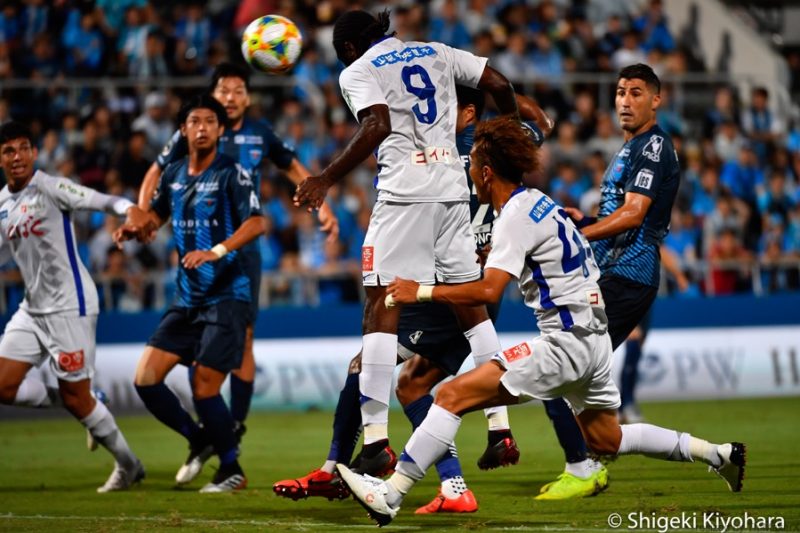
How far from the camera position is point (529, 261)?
6.94m

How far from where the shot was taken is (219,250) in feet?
30.1

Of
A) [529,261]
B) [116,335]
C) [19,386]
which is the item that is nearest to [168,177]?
[19,386]

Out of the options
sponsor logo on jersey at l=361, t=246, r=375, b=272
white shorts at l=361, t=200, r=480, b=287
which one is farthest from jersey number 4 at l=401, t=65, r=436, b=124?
sponsor logo on jersey at l=361, t=246, r=375, b=272

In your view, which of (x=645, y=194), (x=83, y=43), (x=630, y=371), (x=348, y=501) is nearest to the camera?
(x=645, y=194)

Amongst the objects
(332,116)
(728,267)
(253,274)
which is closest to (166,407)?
(253,274)

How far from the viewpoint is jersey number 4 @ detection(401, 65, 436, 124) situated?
7816 mm

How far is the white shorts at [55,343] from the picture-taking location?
970cm

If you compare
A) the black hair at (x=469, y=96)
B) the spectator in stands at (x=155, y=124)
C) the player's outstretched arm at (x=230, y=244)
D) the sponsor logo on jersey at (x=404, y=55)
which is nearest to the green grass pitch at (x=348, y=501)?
the player's outstretched arm at (x=230, y=244)

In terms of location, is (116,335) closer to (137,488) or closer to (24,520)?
(137,488)

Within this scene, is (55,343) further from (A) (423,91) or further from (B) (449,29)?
(B) (449,29)

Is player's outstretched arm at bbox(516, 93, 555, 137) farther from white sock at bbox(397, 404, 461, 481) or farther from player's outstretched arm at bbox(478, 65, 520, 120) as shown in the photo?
white sock at bbox(397, 404, 461, 481)

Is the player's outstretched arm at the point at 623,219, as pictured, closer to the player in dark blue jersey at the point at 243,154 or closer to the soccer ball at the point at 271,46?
the soccer ball at the point at 271,46

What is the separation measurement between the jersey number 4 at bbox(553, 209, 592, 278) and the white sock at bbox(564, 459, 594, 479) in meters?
1.87

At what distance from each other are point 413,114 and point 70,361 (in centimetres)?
366
